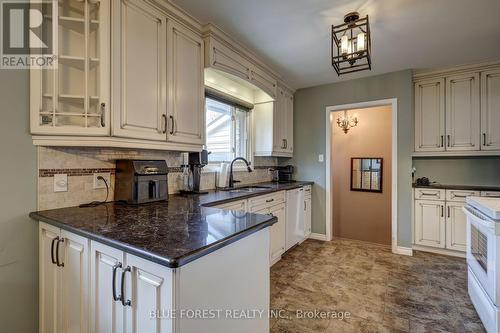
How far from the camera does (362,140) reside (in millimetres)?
5020

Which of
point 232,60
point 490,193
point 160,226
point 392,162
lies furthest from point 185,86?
point 490,193

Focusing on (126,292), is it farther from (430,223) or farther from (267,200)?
(430,223)

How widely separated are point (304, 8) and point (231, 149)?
1.82 m

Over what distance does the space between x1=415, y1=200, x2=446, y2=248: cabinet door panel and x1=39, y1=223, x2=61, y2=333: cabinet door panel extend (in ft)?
13.0

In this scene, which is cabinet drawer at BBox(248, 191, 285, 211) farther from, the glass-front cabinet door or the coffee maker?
the glass-front cabinet door

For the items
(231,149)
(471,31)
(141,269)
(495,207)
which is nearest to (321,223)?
(231,149)

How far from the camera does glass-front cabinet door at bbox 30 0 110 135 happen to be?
1.44 meters

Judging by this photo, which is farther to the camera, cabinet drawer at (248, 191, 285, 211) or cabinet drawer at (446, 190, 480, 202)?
cabinet drawer at (446, 190, 480, 202)

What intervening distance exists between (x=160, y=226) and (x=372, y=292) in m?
2.13

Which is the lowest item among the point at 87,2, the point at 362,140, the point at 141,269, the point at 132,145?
the point at 141,269

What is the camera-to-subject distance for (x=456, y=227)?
312 cm

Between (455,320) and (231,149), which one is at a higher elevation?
(231,149)

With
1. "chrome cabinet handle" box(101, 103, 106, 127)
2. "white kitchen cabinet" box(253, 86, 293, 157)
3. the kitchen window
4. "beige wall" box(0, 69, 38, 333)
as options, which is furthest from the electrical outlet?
"white kitchen cabinet" box(253, 86, 293, 157)

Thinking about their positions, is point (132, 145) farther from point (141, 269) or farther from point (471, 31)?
point (471, 31)
